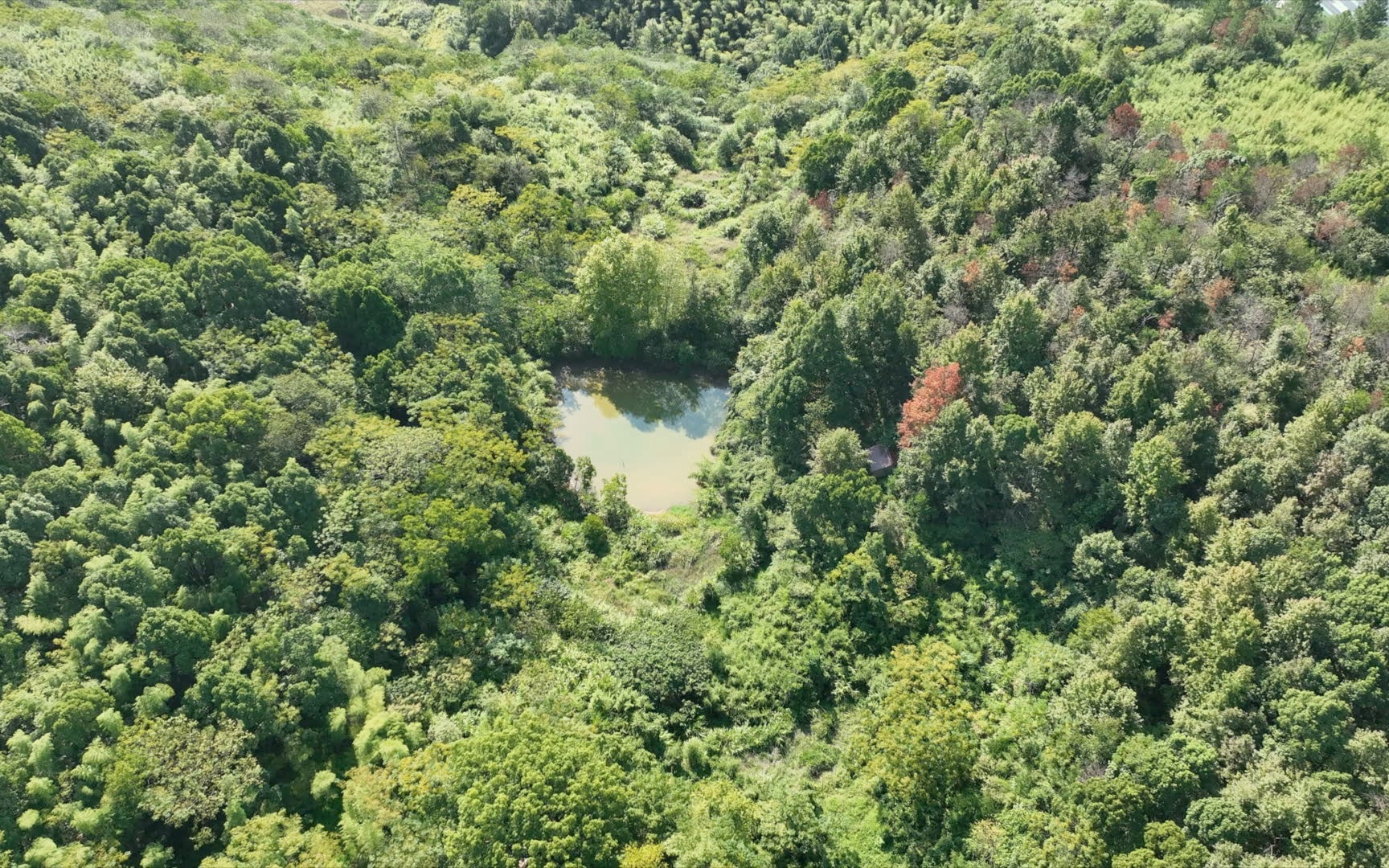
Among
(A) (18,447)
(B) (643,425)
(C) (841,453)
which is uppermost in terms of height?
(C) (841,453)

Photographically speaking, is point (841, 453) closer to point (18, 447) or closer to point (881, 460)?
point (881, 460)

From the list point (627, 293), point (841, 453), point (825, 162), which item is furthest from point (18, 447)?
point (825, 162)

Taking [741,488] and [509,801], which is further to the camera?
[741,488]

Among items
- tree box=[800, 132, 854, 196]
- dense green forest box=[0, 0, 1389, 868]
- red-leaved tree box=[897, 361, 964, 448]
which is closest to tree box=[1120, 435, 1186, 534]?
dense green forest box=[0, 0, 1389, 868]

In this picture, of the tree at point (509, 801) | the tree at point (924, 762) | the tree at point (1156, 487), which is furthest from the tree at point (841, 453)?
the tree at point (509, 801)

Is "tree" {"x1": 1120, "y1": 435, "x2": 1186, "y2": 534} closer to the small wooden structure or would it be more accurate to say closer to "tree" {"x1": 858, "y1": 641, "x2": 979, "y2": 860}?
"tree" {"x1": 858, "y1": 641, "x2": 979, "y2": 860}

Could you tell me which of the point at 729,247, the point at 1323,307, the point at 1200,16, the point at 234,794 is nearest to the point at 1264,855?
the point at 1323,307

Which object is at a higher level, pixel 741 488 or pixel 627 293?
pixel 627 293
